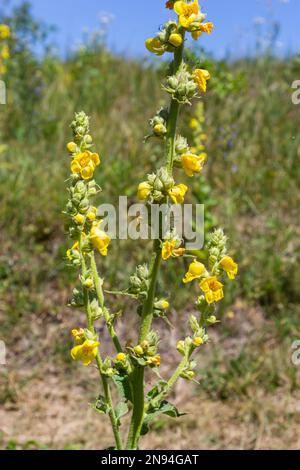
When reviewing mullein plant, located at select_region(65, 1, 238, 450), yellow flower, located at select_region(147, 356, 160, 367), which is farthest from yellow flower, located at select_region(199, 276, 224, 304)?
yellow flower, located at select_region(147, 356, 160, 367)

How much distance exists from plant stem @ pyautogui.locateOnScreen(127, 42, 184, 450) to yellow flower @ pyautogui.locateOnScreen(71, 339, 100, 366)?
0.53 ft

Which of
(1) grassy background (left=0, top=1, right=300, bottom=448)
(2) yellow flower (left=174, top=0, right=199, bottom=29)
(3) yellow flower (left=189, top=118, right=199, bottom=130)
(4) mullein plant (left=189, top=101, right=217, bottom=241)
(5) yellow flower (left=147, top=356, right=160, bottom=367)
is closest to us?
(2) yellow flower (left=174, top=0, right=199, bottom=29)

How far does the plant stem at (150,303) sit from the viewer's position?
65.6 inches

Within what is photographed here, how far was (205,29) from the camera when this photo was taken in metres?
1.62

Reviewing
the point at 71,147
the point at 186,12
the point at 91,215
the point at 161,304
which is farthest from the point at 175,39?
the point at 161,304

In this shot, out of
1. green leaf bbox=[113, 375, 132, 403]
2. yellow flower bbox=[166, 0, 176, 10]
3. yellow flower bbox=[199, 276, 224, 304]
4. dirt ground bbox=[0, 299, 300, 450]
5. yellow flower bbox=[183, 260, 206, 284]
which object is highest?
yellow flower bbox=[166, 0, 176, 10]

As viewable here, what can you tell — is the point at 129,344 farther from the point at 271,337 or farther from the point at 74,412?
the point at 271,337

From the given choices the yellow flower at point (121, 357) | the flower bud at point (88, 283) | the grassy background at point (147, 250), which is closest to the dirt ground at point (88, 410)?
the grassy background at point (147, 250)

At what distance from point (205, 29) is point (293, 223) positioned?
2927mm

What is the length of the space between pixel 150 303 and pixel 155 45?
77 cm

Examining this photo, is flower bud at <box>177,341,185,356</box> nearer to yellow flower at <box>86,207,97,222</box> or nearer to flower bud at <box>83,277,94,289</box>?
flower bud at <box>83,277,94,289</box>

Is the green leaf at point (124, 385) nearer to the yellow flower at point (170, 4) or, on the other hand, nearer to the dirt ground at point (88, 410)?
the yellow flower at point (170, 4)

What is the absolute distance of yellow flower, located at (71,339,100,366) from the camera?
5.41 ft
